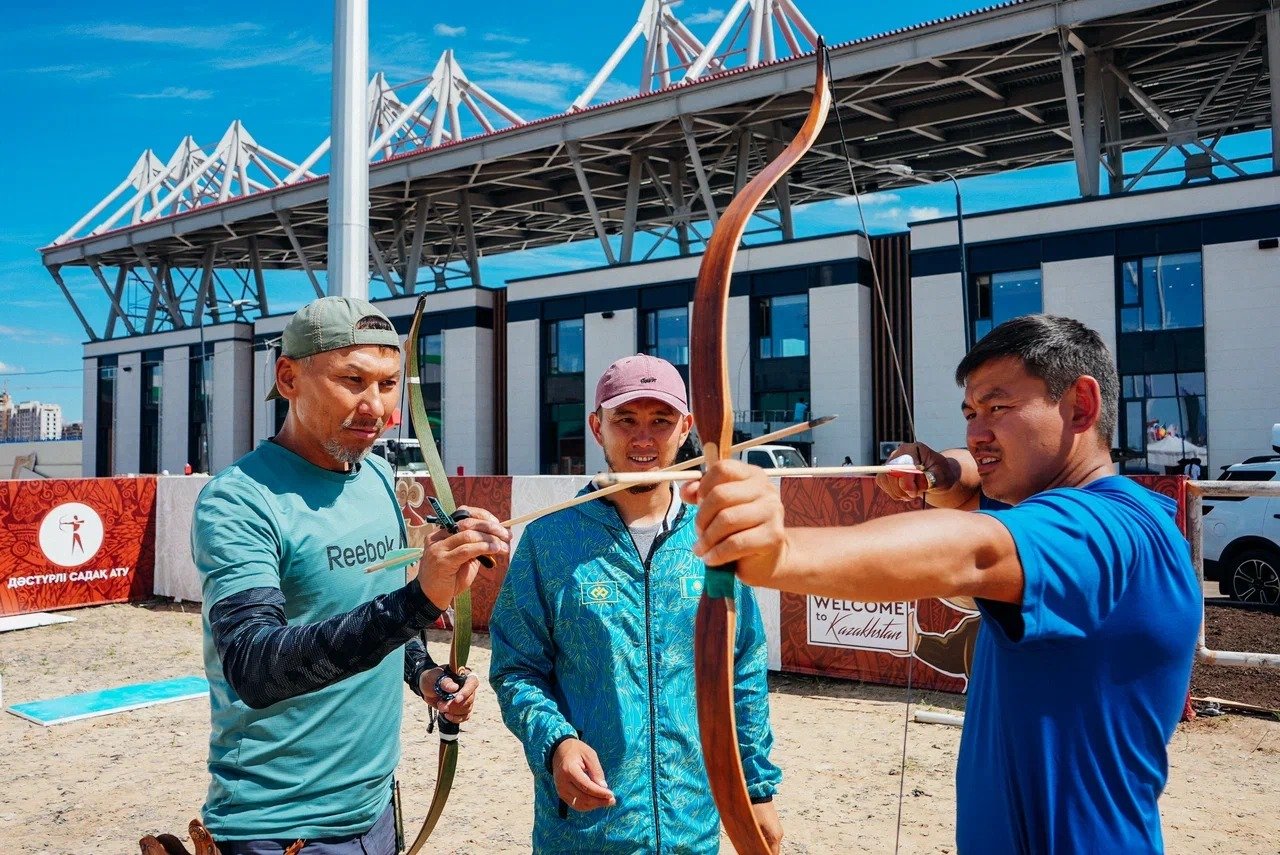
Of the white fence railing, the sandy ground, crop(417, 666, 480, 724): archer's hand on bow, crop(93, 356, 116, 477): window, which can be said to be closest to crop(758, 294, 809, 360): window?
the sandy ground

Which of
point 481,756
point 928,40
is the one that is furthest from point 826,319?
point 481,756

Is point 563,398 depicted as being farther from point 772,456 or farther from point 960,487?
point 960,487

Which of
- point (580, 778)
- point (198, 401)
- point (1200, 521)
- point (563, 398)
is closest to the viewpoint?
point (580, 778)

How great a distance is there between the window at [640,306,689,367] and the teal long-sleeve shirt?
97.3ft

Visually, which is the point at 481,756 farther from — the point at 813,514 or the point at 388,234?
the point at 388,234

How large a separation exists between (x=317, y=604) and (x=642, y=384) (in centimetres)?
108

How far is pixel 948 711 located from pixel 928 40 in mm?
23784

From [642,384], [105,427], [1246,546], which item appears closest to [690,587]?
[642,384]

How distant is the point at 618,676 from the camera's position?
246 cm

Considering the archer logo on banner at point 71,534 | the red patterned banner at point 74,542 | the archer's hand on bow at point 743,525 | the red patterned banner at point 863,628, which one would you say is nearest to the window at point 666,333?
the red patterned banner at point 74,542

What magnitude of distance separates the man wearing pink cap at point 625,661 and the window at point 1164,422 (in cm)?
2401

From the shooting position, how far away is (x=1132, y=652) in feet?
5.04

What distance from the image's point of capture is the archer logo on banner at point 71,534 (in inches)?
501

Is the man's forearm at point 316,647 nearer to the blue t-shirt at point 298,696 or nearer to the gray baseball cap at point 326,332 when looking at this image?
the blue t-shirt at point 298,696
